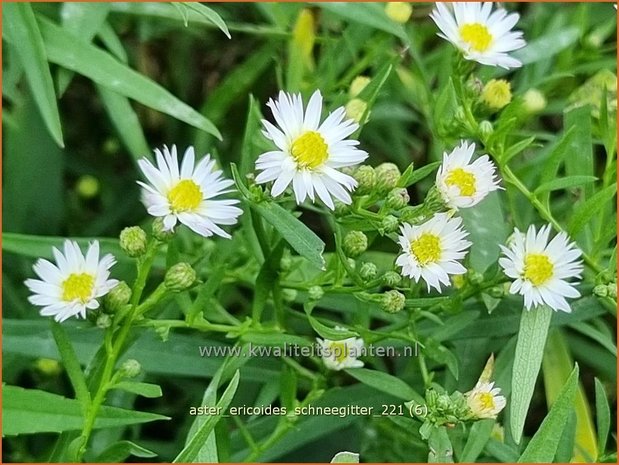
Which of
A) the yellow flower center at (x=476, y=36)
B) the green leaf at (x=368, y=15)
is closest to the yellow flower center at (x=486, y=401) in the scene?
the yellow flower center at (x=476, y=36)

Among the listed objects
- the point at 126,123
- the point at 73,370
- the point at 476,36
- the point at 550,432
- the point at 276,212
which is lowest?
the point at 550,432

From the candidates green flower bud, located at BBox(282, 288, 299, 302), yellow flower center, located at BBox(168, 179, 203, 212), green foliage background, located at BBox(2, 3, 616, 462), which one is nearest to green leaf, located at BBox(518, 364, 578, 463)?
green foliage background, located at BBox(2, 3, 616, 462)

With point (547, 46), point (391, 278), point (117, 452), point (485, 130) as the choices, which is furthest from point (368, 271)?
point (547, 46)

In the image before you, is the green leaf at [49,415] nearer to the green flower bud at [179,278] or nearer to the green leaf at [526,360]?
the green flower bud at [179,278]

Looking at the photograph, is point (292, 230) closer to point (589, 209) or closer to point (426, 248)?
point (426, 248)

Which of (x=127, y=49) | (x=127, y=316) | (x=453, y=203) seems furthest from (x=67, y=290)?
(x=127, y=49)

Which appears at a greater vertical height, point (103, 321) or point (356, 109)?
point (356, 109)
